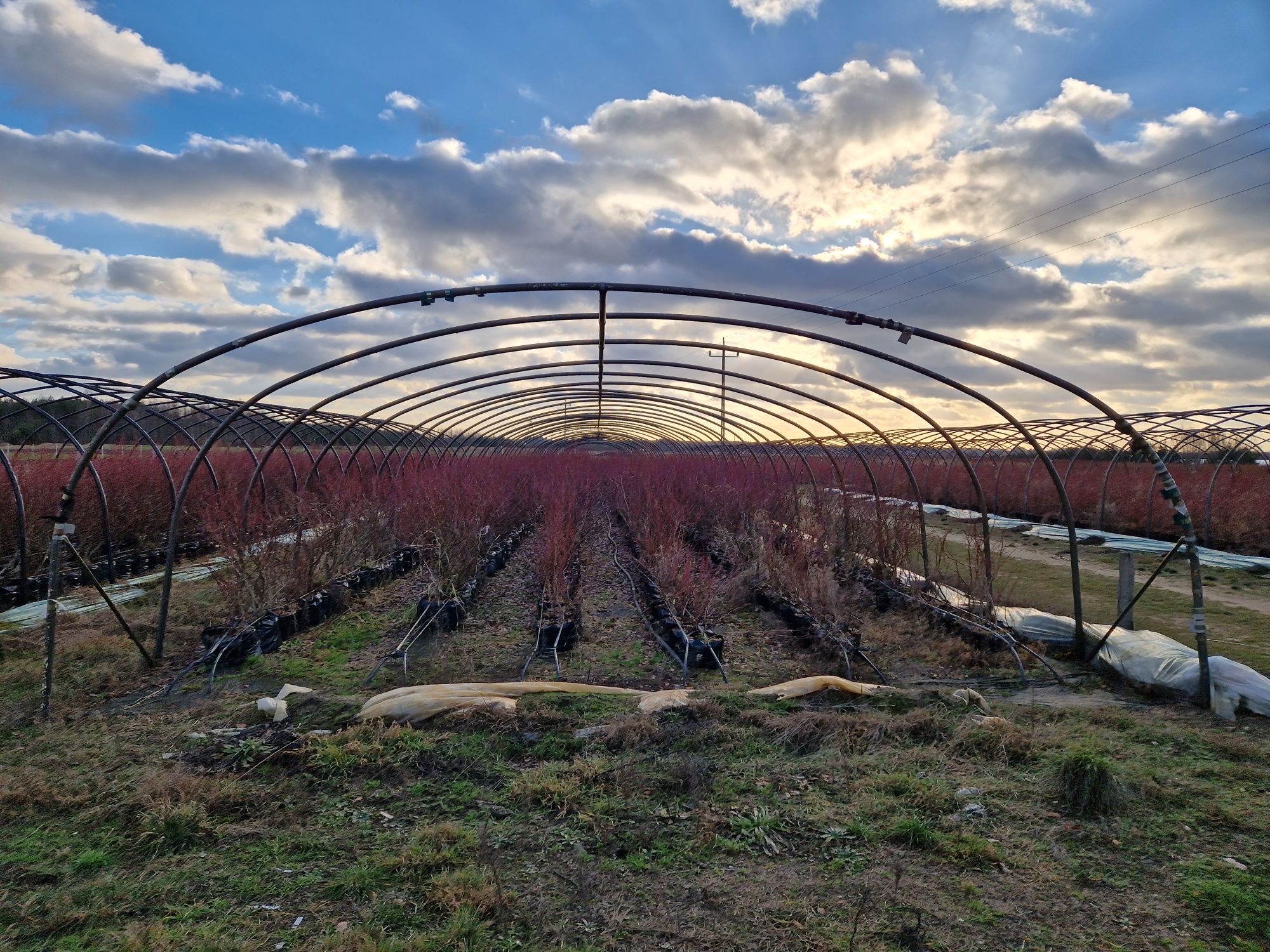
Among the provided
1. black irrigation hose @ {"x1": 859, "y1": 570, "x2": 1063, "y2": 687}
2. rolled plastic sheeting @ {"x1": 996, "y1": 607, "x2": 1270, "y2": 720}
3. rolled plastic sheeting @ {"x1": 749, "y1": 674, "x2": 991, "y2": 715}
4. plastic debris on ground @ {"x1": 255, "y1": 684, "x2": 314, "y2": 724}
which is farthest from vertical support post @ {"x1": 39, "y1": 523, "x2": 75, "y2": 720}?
rolled plastic sheeting @ {"x1": 996, "y1": 607, "x2": 1270, "y2": 720}

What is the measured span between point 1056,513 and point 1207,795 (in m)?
14.4

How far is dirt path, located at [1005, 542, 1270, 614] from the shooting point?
8.42 metres

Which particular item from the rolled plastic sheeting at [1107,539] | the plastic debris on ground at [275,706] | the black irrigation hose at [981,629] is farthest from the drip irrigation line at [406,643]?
the rolled plastic sheeting at [1107,539]

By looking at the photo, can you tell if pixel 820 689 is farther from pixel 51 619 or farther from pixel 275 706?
pixel 51 619

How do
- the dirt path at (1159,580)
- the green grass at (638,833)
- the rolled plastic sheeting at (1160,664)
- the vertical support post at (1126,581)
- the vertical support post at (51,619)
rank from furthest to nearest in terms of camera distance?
the dirt path at (1159,580) < the vertical support post at (1126,581) < the rolled plastic sheeting at (1160,664) < the vertical support post at (51,619) < the green grass at (638,833)

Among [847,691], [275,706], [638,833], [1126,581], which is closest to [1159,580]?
[1126,581]

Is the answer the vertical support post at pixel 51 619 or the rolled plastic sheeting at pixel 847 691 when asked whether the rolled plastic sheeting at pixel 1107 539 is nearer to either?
the rolled plastic sheeting at pixel 847 691

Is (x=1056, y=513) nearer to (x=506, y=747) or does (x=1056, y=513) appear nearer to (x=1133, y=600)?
(x=1133, y=600)

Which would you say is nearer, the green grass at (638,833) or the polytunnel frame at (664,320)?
the green grass at (638,833)

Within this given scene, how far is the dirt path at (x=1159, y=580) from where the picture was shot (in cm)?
842

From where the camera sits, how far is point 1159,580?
9.82 m

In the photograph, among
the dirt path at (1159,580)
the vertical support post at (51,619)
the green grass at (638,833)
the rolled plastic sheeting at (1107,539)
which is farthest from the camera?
the rolled plastic sheeting at (1107,539)

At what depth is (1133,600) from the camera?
5773 mm

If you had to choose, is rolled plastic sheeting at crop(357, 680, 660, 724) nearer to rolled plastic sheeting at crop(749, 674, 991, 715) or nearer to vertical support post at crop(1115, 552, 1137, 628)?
rolled plastic sheeting at crop(749, 674, 991, 715)
